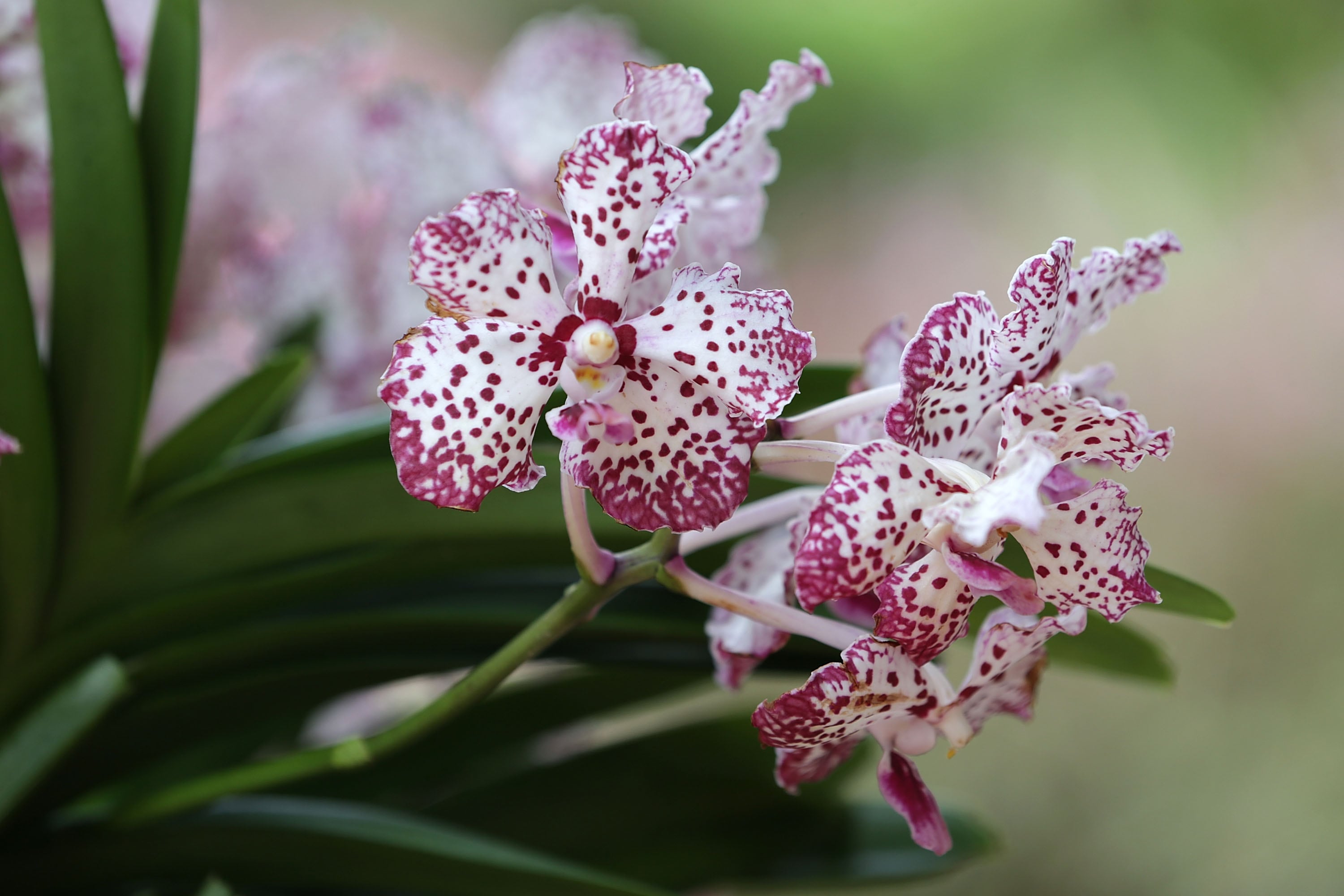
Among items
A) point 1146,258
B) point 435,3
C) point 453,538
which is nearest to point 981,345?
point 1146,258

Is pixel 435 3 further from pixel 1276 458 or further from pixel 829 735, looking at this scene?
pixel 829 735

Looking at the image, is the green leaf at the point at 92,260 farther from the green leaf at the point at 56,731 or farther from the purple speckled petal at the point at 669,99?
the purple speckled petal at the point at 669,99

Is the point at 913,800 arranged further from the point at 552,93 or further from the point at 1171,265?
the point at 1171,265

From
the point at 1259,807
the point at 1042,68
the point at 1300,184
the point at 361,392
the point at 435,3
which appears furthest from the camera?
the point at 435,3

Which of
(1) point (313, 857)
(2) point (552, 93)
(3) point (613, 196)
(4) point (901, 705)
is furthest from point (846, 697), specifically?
(2) point (552, 93)

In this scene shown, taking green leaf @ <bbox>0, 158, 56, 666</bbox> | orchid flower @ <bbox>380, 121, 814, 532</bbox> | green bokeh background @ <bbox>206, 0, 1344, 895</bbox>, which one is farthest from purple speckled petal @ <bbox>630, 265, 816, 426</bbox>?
green bokeh background @ <bbox>206, 0, 1344, 895</bbox>

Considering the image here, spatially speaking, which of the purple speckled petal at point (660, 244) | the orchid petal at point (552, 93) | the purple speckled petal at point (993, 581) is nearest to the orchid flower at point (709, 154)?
the purple speckled petal at point (660, 244)
